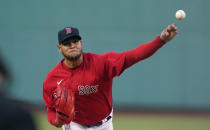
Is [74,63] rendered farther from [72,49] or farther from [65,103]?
[65,103]

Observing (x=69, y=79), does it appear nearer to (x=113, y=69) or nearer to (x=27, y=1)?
(x=113, y=69)

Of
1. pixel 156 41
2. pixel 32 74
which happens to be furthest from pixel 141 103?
pixel 156 41

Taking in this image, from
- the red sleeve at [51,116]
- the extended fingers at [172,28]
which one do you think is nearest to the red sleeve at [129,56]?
the extended fingers at [172,28]

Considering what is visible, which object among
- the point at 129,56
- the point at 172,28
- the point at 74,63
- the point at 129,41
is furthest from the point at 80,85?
the point at 129,41

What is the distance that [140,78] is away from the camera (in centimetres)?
1079

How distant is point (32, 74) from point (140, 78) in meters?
3.18

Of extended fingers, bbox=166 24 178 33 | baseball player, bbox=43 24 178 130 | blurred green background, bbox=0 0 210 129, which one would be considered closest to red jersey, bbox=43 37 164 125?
baseball player, bbox=43 24 178 130

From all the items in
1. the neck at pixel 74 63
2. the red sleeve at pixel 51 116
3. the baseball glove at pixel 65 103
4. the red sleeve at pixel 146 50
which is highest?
the red sleeve at pixel 146 50

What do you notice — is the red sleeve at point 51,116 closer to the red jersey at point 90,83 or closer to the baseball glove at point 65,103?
the red jersey at point 90,83

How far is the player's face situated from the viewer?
4.52 metres

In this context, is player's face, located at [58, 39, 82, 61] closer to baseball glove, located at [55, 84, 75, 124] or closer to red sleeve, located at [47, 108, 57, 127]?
baseball glove, located at [55, 84, 75, 124]

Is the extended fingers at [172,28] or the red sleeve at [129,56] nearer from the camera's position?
the extended fingers at [172,28]

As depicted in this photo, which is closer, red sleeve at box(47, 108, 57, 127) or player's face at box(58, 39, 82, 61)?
player's face at box(58, 39, 82, 61)

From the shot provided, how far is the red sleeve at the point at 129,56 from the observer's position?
406 cm
